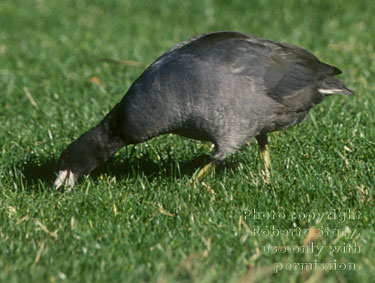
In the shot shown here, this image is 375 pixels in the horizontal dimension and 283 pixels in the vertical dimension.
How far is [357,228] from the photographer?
3502mm

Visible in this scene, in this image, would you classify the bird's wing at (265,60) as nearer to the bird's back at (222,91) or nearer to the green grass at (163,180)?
the bird's back at (222,91)

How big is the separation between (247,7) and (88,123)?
4162 millimetres

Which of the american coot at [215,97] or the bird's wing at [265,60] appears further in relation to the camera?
the bird's wing at [265,60]

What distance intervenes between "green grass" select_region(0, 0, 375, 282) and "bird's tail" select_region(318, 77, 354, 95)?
394 mm

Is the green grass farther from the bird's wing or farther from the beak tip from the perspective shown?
the bird's wing

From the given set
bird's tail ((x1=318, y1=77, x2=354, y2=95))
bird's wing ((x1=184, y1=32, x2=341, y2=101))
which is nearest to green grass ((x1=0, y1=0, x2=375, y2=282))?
bird's tail ((x1=318, y1=77, x2=354, y2=95))

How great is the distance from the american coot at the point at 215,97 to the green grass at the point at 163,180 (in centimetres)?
26

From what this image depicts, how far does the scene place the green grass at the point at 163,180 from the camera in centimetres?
314

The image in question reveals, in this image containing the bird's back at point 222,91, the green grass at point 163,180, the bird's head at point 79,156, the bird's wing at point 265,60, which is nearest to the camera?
the green grass at point 163,180

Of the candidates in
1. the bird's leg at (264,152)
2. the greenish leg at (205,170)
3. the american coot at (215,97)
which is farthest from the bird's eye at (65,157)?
the bird's leg at (264,152)

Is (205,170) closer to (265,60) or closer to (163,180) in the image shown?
(163,180)

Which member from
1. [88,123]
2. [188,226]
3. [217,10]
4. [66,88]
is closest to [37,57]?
[66,88]

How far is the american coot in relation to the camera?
14.0 ft

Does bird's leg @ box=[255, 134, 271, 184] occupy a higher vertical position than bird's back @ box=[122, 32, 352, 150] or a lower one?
lower
